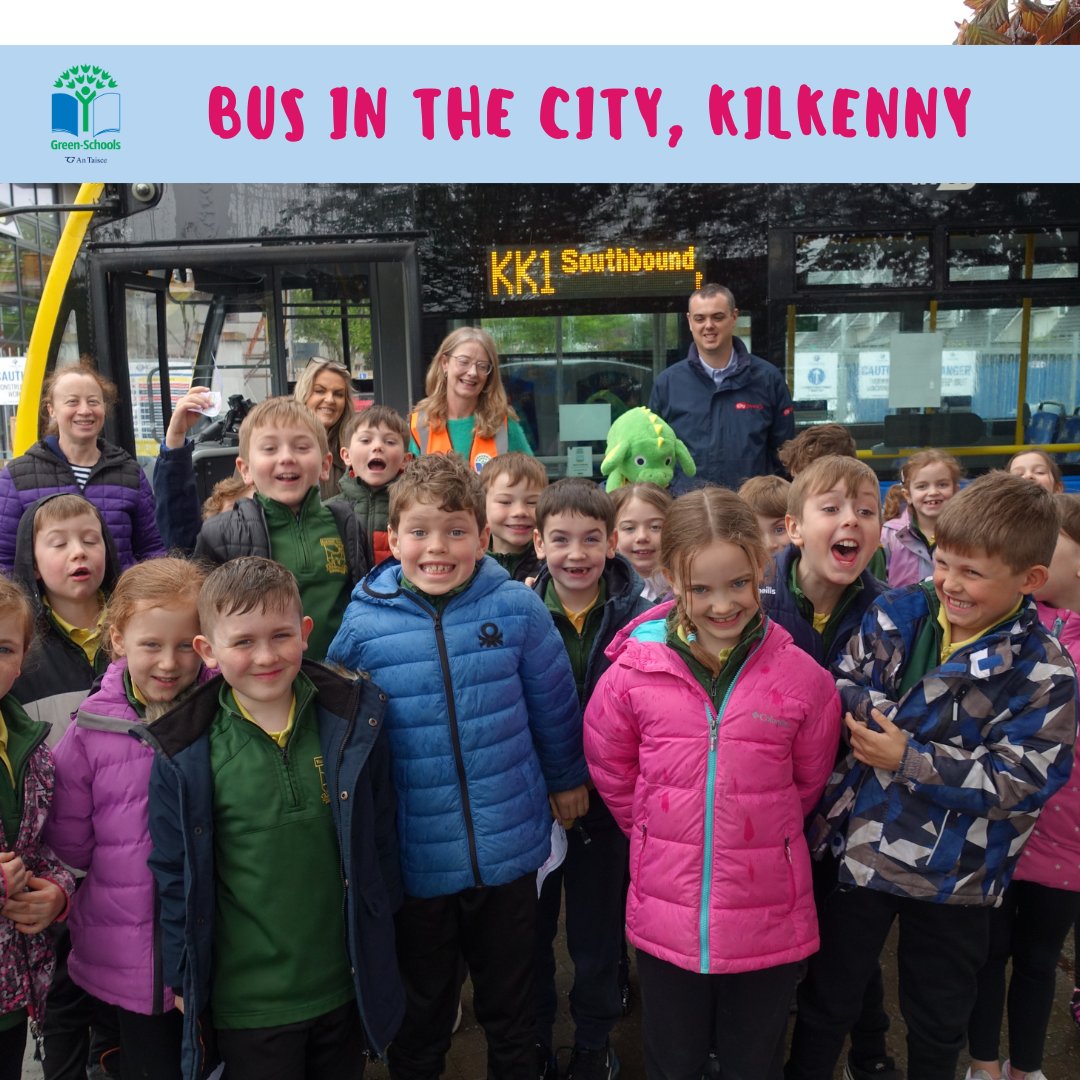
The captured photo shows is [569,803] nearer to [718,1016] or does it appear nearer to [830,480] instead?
[718,1016]

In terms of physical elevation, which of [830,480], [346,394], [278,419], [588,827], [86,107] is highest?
[86,107]

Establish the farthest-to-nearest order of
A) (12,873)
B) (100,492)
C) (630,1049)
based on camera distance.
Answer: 1. (100,492)
2. (630,1049)
3. (12,873)

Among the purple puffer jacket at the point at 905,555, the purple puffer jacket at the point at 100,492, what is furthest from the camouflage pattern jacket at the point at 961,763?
the purple puffer jacket at the point at 100,492

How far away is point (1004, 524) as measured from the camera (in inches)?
77.4

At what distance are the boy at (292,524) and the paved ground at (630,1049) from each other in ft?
3.84

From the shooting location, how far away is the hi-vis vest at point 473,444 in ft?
12.4

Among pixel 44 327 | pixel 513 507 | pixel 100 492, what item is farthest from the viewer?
pixel 44 327

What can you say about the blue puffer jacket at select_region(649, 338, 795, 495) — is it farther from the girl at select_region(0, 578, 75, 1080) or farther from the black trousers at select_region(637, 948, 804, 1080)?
the girl at select_region(0, 578, 75, 1080)

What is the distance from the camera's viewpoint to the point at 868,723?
80.7 inches

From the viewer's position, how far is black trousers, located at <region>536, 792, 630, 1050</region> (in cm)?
245

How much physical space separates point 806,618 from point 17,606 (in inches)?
70.6

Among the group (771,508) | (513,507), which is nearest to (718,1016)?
(513,507)

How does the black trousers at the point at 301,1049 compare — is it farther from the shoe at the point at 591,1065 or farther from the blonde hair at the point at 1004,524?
the blonde hair at the point at 1004,524

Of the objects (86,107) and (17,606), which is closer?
(17,606)
